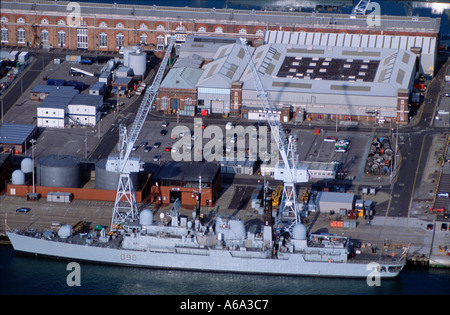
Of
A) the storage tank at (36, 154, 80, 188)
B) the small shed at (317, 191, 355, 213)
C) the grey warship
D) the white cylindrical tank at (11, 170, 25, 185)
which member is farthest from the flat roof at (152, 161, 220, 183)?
the white cylindrical tank at (11, 170, 25, 185)

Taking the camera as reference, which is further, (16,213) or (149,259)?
(16,213)

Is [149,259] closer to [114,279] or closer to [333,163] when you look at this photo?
[114,279]

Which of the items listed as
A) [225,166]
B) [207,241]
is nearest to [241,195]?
[225,166]

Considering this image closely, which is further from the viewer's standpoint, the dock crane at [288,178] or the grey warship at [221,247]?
the dock crane at [288,178]

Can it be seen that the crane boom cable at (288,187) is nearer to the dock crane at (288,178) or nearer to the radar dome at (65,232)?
the dock crane at (288,178)

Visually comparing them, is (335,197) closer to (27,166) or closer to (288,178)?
(288,178)

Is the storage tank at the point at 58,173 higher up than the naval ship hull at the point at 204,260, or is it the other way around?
the storage tank at the point at 58,173

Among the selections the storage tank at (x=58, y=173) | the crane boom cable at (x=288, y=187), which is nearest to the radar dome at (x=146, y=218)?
the crane boom cable at (x=288, y=187)
